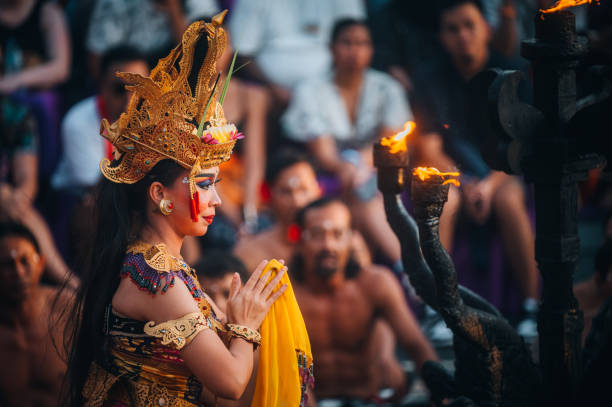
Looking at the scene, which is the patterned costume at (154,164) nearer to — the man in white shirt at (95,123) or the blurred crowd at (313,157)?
the blurred crowd at (313,157)

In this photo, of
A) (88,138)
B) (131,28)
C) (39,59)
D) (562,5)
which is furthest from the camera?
(131,28)

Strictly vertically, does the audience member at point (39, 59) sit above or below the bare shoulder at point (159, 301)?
above

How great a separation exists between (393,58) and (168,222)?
4.25 meters

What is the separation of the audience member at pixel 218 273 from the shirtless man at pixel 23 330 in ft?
4.83

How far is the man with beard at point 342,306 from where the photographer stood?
5.27 meters

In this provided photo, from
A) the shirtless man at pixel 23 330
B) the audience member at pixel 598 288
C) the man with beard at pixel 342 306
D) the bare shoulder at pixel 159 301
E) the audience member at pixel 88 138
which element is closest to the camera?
the bare shoulder at pixel 159 301

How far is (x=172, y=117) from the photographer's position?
8.65 ft

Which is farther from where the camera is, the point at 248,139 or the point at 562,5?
the point at 248,139

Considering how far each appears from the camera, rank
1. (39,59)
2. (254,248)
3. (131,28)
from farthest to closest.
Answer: (131,28), (39,59), (254,248)

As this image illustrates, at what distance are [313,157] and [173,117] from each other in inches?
141

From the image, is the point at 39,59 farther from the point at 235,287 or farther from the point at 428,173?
the point at 428,173

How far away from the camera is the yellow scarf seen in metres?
2.73

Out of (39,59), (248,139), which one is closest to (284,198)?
(248,139)

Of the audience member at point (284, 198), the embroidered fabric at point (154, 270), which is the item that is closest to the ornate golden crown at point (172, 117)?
the embroidered fabric at point (154, 270)
